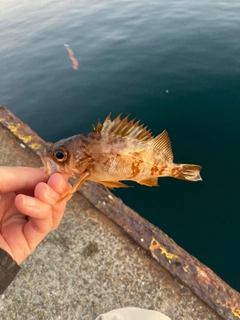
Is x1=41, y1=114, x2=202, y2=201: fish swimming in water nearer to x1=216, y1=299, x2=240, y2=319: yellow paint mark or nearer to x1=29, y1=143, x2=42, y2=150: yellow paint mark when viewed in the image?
x1=216, y1=299, x2=240, y2=319: yellow paint mark

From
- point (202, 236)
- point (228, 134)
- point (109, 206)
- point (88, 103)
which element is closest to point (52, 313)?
point (109, 206)

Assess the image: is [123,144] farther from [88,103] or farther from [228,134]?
[88,103]

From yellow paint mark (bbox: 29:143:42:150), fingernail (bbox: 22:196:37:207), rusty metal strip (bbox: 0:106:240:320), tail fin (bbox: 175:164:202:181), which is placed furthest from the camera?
yellow paint mark (bbox: 29:143:42:150)

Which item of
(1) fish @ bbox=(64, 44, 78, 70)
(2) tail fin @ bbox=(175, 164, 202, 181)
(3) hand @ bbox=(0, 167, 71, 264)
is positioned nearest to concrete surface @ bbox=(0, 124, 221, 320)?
(3) hand @ bbox=(0, 167, 71, 264)

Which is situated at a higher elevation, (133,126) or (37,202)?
(133,126)

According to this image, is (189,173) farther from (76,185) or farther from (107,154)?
(76,185)
